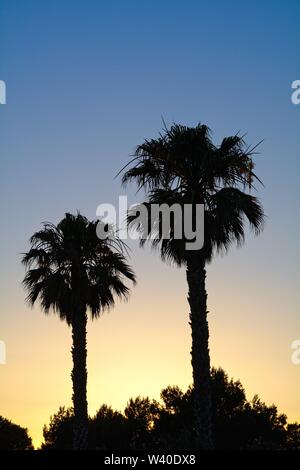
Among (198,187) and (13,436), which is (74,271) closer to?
(198,187)

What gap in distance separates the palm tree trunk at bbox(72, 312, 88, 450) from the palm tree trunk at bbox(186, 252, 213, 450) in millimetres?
7655

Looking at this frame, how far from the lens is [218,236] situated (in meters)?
22.6

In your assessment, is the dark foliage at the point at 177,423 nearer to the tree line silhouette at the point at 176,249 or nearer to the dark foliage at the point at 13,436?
the dark foliage at the point at 13,436

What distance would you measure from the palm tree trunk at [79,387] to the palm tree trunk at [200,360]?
301 inches

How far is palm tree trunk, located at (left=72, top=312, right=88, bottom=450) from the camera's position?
2758cm

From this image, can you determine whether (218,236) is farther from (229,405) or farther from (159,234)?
(229,405)

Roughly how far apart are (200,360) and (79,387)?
832cm

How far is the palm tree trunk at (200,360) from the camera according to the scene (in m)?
20.7

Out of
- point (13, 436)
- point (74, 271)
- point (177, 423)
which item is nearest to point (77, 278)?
point (74, 271)

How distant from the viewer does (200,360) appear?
68.9 ft

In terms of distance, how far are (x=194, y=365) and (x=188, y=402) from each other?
43243 millimetres
